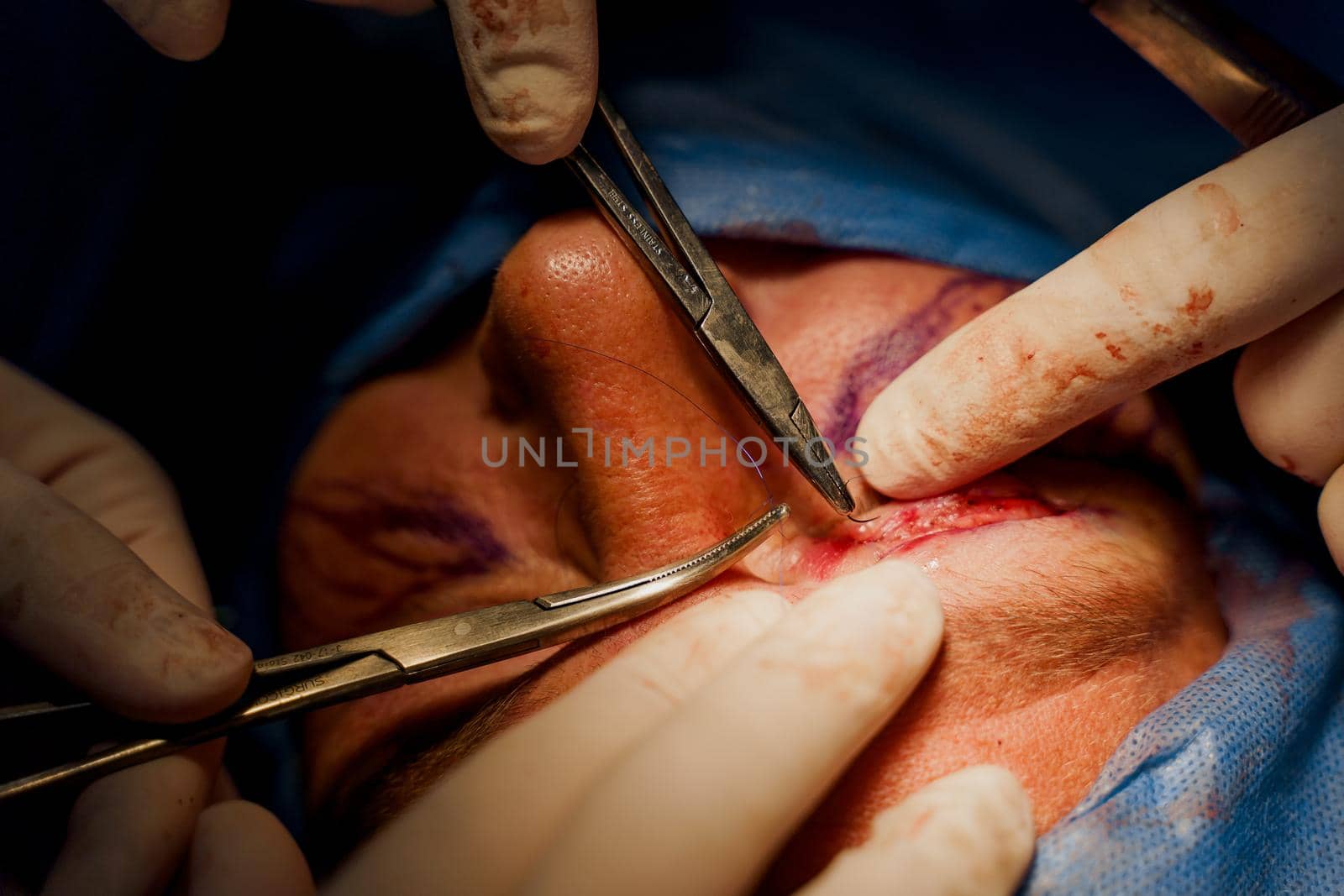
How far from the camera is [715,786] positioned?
0.58 metres

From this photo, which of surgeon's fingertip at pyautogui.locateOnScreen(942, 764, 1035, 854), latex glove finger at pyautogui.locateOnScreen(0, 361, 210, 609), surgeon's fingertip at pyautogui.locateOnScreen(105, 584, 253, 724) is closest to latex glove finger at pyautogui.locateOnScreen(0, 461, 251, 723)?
surgeon's fingertip at pyautogui.locateOnScreen(105, 584, 253, 724)

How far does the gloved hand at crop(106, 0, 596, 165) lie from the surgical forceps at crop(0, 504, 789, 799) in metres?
0.42

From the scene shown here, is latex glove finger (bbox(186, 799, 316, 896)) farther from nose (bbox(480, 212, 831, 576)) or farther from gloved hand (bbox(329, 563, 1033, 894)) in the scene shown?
nose (bbox(480, 212, 831, 576))

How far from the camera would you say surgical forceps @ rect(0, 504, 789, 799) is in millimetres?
643

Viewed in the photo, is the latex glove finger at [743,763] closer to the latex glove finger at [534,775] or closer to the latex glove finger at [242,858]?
the latex glove finger at [534,775]

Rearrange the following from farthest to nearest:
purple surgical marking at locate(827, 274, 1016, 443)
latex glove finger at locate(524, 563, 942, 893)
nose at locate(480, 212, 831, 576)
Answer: purple surgical marking at locate(827, 274, 1016, 443) → nose at locate(480, 212, 831, 576) → latex glove finger at locate(524, 563, 942, 893)

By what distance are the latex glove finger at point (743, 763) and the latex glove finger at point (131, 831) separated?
0.32 metres

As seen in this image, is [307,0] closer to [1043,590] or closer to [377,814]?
[377,814]

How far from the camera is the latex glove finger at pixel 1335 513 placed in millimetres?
707

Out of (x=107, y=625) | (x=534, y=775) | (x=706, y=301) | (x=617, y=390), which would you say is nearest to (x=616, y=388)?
(x=617, y=390)

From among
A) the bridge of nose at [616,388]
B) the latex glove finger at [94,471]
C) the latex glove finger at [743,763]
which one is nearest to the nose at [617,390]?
the bridge of nose at [616,388]

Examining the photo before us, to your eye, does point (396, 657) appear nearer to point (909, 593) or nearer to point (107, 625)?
point (107, 625)

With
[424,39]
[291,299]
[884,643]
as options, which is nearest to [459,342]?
[291,299]

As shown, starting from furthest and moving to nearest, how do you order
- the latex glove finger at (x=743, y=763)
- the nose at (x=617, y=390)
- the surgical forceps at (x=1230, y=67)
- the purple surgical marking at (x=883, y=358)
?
the purple surgical marking at (x=883, y=358) → the nose at (x=617, y=390) → the surgical forceps at (x=1230, y=67) → the latex glove finger at (x=743, y=763)
